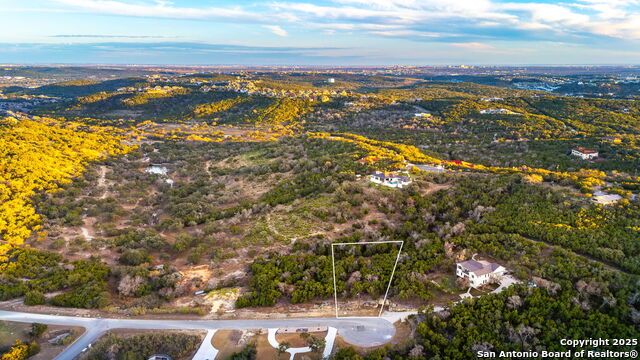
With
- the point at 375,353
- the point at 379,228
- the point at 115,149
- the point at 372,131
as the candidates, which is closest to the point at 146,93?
the point at 115,149

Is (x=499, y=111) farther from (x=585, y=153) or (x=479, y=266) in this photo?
(x=479, y=266)

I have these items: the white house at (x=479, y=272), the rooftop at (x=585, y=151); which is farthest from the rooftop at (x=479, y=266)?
the rooftop at (x=585, y=151)

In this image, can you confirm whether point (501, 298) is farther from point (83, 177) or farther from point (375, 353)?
point (83, 177)

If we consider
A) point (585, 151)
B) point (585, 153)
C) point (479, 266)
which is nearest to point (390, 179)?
point (479, 266)

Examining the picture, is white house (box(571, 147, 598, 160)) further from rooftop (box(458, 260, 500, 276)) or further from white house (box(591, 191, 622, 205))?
rooftop (box(458, 260, 500, 276))

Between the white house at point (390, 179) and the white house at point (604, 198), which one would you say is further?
the white house at point (390, 179)

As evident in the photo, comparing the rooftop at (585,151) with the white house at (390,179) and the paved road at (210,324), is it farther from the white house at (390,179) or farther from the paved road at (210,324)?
the paved road at (210,324)
